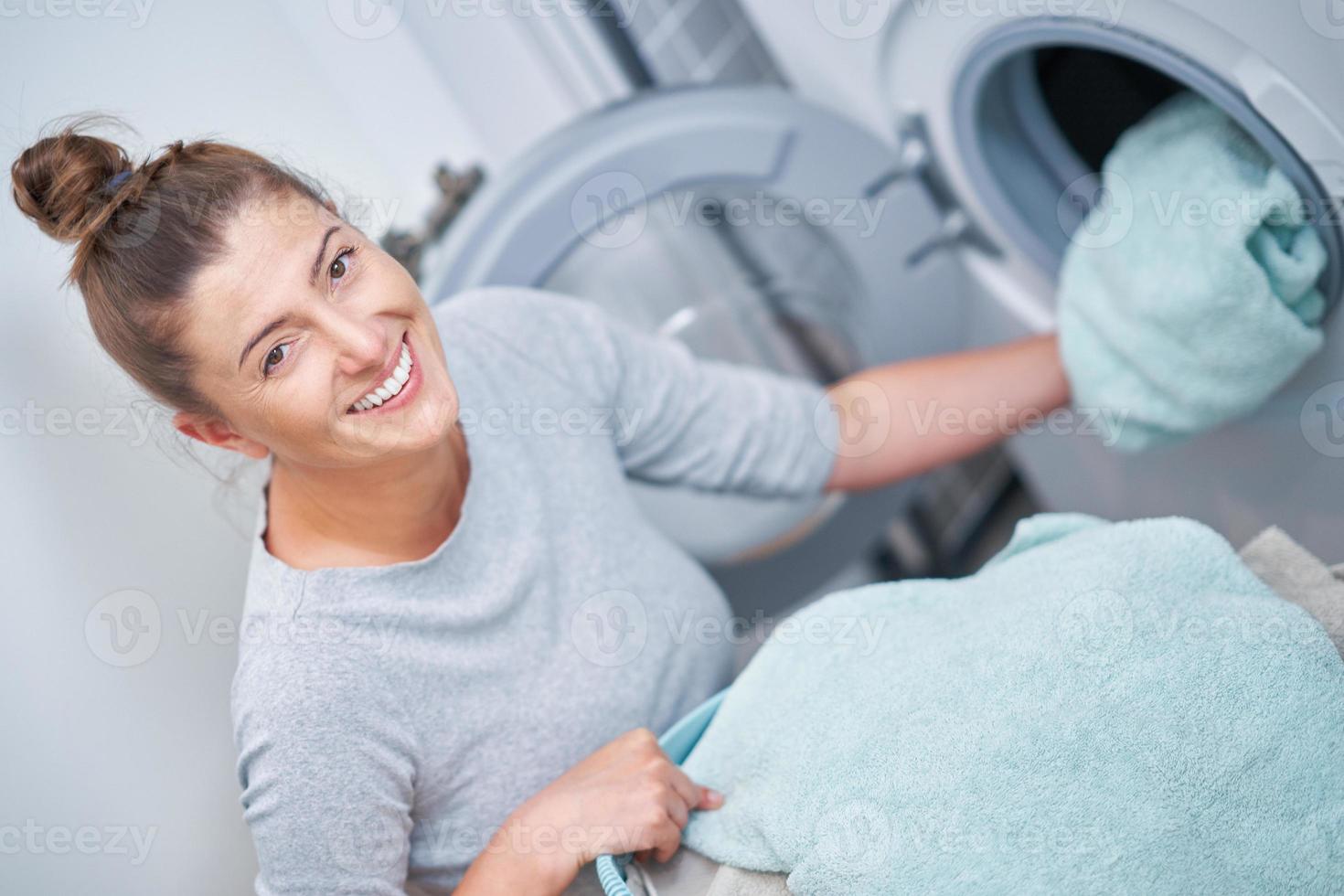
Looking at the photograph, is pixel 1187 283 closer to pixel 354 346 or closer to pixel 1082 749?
pixel 1082 749

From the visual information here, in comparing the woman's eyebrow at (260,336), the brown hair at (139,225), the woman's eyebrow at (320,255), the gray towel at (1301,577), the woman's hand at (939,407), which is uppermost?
the brown hair at (139,225)

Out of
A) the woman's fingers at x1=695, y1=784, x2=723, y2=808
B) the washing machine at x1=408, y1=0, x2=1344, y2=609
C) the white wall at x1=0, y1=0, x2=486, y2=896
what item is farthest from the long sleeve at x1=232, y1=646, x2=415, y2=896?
the washing machine at x1=408, y1=0, x2=1344, y2=609

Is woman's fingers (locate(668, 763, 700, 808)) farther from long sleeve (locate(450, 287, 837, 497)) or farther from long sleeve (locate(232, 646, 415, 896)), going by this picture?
long sleeve (locate(450, 287, 837, 497))

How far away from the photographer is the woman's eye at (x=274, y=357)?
772 mm

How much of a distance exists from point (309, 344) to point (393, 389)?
69 mm

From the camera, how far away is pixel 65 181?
0.75 metres

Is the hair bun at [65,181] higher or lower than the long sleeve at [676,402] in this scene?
higher

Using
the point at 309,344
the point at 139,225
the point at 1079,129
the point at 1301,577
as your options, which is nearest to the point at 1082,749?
the point at 1301,577

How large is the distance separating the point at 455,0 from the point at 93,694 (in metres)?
0.83

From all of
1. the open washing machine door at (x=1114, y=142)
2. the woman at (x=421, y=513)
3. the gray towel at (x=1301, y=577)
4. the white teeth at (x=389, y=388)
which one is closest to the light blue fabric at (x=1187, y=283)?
the open washing machine door at (x=1114, y=142)

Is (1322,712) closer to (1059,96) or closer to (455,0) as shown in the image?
(1059,96)

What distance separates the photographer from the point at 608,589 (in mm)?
978

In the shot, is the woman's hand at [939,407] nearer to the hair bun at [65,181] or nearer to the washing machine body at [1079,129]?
the washing machine body at [1079,129]

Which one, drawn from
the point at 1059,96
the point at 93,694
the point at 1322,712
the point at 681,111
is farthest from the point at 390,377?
the point at 1059,96
